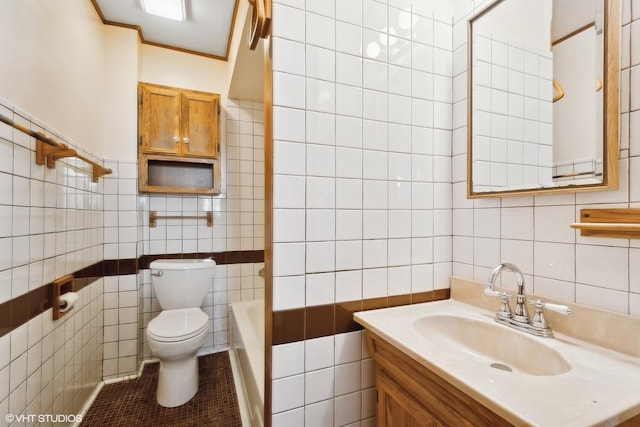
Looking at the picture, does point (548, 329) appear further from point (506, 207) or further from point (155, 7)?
point (155, 7)

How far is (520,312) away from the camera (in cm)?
92

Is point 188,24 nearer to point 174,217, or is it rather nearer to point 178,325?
point 174,217

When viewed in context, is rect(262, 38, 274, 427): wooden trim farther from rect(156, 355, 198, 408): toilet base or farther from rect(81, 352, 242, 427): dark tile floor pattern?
rect(156, 355, 198, 408): toilet base

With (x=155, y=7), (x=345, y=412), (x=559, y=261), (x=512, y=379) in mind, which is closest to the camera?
(x=512, y=379)

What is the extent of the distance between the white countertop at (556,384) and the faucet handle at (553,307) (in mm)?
96

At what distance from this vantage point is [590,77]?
82cm

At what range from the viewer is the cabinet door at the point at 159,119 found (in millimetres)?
2090

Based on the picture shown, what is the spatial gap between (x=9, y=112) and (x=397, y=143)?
1550mm

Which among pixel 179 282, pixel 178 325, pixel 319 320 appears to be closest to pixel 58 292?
pixel 178 325

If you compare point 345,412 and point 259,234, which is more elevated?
point 259,234

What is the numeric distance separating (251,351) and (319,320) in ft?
2.89

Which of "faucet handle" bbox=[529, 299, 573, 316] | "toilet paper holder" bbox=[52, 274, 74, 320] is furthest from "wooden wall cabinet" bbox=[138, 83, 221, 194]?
"faucet handle" bbox=[529, 299, 573, 316]

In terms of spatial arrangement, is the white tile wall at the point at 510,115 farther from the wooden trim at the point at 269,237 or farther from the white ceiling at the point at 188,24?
the white ceiling at the point at 188,24

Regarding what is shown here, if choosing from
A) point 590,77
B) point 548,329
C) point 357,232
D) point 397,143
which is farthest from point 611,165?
point 357,232
